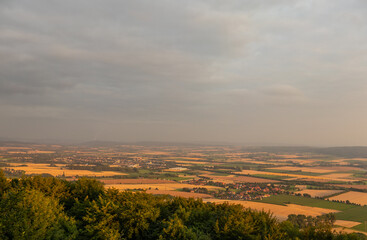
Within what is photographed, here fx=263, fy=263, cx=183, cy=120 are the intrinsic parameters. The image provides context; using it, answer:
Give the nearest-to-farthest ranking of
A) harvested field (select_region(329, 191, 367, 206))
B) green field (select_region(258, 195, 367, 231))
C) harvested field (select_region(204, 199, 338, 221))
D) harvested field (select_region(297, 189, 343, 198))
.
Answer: green field (select_region(258, 195, 367, 231)) → harvested field (select_region(204, 199, 338, 221)) → harvested field (select_region(329, 191, 367, 206)) → harvested field (select_region(297, 189, 343, 198))

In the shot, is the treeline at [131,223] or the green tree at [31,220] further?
the treeline at [131,223]

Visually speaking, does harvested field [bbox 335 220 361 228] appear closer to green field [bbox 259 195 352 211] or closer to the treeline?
green field [bbox 259 195 352 211]

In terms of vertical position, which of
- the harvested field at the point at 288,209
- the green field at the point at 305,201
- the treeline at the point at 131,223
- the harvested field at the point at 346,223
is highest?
the treeline at the point at 131,223

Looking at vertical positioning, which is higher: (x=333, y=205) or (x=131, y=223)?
(x=131, y=223)

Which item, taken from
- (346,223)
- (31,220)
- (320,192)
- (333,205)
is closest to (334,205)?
(333,205)

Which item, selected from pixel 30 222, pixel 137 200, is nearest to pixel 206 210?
pixel 137 200

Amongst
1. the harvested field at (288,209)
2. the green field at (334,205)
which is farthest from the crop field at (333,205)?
the harvested field at (288,209)

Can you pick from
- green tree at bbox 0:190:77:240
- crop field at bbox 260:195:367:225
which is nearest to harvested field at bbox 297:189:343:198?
crop field at bbox 260:195:367:225

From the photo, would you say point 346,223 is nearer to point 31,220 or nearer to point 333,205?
point 333,205

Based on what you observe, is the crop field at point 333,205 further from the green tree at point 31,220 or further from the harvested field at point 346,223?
the green tree at point 31,220

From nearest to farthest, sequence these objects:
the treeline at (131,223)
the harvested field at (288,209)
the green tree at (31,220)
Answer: the green tree at (31,220), the treeline at (131,223), the harvested field at (288,209)
